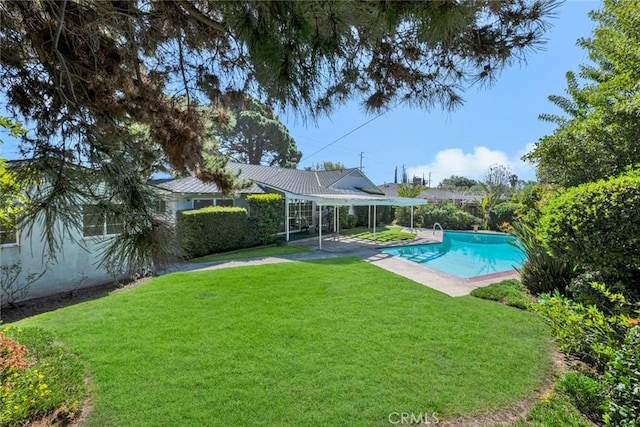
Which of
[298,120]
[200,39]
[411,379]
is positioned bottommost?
[411,379]

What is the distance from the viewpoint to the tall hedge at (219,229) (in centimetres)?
1461

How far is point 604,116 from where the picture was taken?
6953 millimetres

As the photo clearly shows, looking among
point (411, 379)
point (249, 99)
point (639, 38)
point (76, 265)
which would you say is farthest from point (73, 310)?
point (639, 38)

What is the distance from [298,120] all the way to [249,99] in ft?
4.81

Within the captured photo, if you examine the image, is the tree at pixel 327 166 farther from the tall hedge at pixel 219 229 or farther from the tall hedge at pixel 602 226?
the tall hedge at pixel 602 226

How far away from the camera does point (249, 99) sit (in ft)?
12.0

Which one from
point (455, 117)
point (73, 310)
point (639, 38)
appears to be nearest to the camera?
point (455, 117)

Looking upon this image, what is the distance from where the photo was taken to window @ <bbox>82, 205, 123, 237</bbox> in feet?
6.64

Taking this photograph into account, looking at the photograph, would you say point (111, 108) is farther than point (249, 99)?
No

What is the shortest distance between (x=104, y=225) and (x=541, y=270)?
1112cm

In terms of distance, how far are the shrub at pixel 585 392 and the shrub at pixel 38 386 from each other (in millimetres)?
7088

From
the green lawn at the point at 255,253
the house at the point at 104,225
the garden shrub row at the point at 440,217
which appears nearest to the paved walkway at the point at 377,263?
the green lawn at the point at 255,253

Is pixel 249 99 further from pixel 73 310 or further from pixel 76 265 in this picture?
pixel 76 265

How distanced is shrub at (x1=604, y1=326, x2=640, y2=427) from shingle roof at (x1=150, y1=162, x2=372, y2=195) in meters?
15.8
